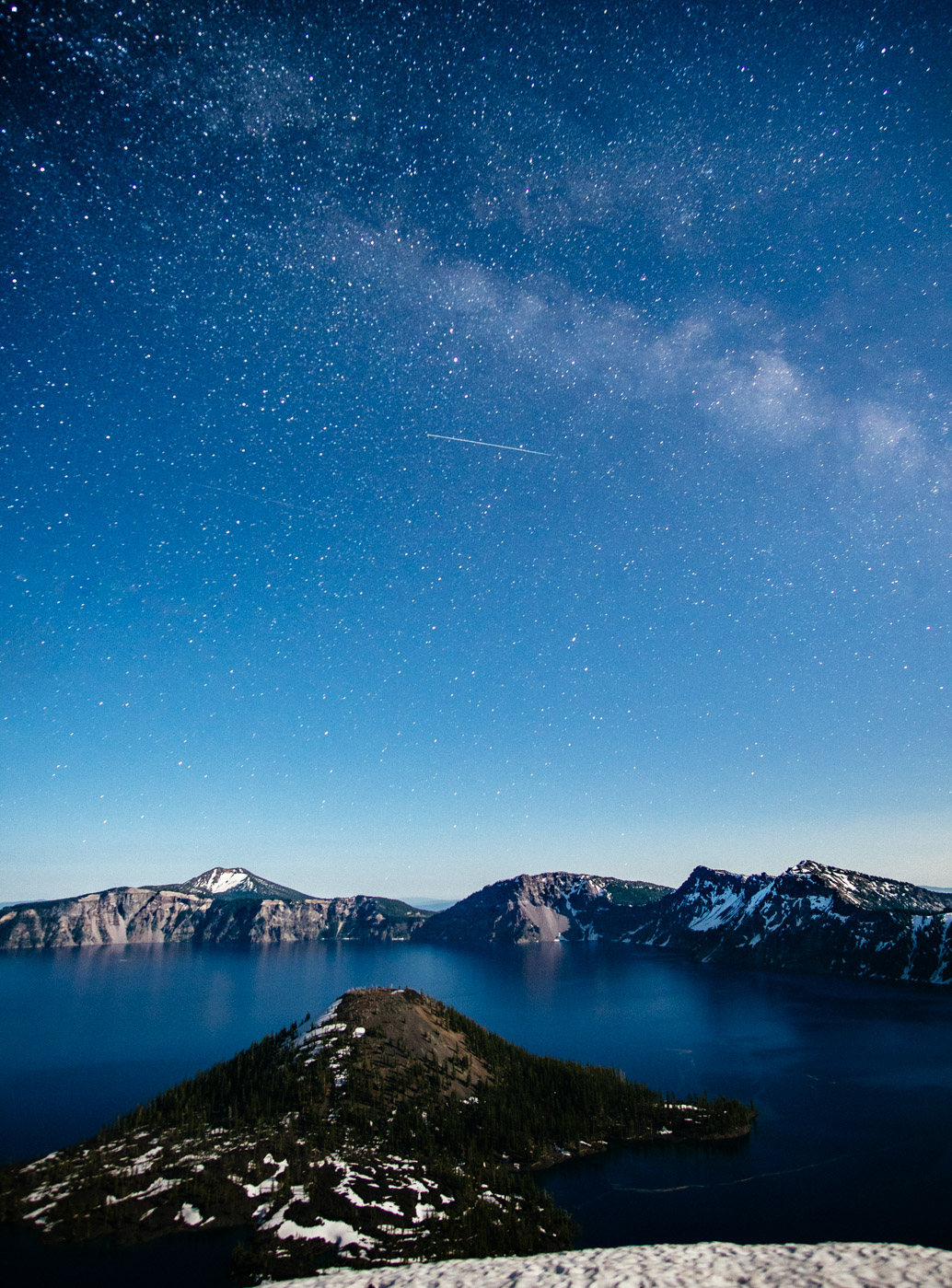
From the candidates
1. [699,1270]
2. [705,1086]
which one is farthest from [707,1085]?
[699,1270]

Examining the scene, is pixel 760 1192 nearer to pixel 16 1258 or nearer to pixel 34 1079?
pixel 16 1258

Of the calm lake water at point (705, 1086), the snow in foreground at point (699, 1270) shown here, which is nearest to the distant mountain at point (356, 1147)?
the calm lake water at point (705, 1086)

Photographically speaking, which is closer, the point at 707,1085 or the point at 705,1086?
the point at 705,1086

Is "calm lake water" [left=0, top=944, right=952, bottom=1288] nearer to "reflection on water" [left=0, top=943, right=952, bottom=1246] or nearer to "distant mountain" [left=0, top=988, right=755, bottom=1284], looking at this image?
"reflection on water" [left=0, top=943, right=952, bottom=1246]

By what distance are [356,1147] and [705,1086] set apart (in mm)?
69238

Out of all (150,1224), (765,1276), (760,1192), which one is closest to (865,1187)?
(760,1192)

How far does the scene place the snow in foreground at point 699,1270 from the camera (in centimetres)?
2141

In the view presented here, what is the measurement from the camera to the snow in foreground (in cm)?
2141

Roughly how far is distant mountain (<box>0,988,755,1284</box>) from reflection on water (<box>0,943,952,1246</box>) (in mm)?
6289

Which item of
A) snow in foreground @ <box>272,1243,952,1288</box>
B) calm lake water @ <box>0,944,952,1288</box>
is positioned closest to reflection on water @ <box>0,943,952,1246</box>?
calm lake water @ <box>0,944,952,1288</box>

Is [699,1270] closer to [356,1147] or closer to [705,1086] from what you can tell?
[356,1147]

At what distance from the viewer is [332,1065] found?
76125mm

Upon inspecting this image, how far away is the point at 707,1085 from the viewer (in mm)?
100125

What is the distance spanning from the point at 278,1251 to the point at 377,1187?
11498mm
